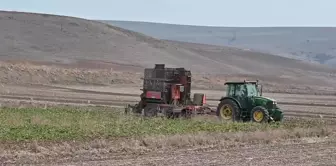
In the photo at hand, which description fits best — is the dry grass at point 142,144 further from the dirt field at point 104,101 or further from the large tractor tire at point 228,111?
the dirt field at point 104,101

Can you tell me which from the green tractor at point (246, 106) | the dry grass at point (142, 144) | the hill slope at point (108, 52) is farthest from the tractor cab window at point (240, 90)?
the hill slope at point (108, 52)

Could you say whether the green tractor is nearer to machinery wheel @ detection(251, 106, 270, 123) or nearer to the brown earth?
machinery wheel @ detection(251, 106, 270, 123)

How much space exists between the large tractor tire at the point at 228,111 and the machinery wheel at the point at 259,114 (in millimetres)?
782

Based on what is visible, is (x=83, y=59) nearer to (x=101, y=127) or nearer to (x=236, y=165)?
(x=101, y=127)

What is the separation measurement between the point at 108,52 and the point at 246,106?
89.1 metres

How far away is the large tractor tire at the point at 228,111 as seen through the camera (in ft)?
101

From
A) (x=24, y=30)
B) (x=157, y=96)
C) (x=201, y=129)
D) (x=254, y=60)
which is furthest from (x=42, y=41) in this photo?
(x=201, y=129)

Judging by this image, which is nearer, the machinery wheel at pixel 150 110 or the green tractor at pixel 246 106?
the green tractor at pixel 246 106

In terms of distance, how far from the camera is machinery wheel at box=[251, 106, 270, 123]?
29812 millimetres

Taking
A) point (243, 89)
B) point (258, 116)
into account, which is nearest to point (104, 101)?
point (243, 89)

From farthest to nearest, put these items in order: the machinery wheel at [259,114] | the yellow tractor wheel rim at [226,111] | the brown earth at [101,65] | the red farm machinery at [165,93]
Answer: the brown earth at [101,65], the red farm machinery at [165,93], the yellow tractor wheel rim at [226,111], the machinery wheel at [259,114]

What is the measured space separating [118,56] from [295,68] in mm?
47740

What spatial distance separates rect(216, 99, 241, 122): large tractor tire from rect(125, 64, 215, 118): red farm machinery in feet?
3.44

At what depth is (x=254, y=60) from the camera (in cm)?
15112
